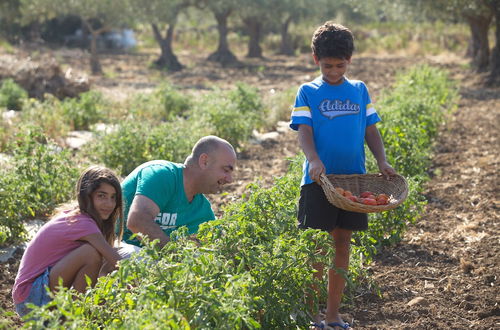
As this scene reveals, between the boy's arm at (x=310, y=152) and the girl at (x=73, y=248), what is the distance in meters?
1.00

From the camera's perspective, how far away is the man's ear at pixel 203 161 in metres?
3.82

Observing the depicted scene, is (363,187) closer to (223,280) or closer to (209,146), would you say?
(209,146)

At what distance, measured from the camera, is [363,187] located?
3.87 metres

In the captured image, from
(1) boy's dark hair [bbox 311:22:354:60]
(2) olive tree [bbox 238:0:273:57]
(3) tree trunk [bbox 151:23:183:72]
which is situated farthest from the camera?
(2) olive tree [bbox 238:0:273:57]

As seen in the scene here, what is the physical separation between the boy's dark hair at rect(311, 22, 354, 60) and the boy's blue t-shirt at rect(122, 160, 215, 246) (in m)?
1.07

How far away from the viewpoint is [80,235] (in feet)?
11.4

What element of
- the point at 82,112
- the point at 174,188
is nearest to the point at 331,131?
the point at 174,188

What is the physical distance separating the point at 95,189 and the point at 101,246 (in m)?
0.30

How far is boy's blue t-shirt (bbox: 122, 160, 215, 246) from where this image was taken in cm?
383

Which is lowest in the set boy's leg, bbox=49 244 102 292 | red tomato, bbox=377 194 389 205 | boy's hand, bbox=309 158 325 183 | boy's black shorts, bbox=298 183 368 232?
boy's leg, bbox=49 244 102 292

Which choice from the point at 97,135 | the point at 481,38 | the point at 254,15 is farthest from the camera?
the point at 254,15

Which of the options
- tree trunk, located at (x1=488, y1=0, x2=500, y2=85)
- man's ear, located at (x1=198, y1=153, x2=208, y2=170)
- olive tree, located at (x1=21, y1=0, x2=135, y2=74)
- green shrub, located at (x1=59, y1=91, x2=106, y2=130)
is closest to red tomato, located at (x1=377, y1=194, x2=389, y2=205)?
man's ear, located at (x1=198, y1=153, x2=208, y2=170)

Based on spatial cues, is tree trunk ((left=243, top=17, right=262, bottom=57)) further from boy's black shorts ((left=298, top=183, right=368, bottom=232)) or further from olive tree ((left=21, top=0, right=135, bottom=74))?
boy's black shorts ((left=298, top=183, right=368, bottom=232))

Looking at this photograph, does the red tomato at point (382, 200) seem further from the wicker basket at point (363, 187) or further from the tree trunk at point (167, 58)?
the tree trunk at point (167, 58)
